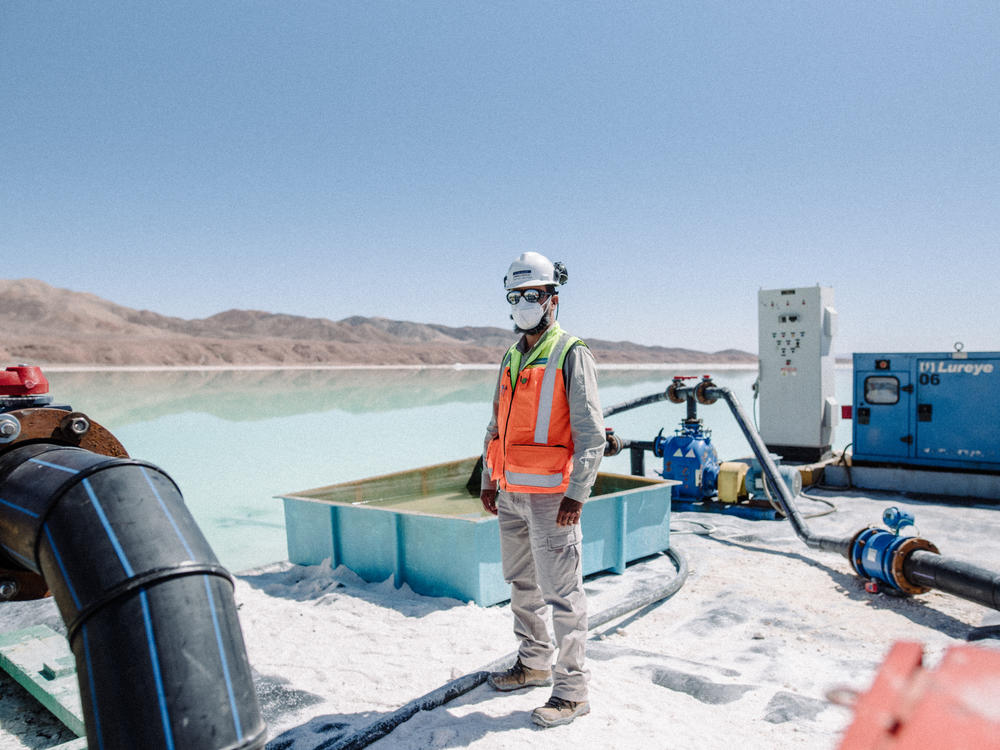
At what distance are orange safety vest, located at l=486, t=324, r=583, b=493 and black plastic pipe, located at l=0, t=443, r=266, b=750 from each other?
1.52m

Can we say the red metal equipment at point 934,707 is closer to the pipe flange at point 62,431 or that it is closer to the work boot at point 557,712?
the pipe flange at point 62,431

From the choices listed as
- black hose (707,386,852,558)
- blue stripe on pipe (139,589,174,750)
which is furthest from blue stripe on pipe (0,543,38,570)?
Result: black hose (707,386,852,558)

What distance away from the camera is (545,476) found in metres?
2.90

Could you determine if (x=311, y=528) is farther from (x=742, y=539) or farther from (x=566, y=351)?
(x=742, y=539)

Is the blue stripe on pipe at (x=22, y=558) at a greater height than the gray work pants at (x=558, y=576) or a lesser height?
greater

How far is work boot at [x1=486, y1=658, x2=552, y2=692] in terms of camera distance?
3139 mm

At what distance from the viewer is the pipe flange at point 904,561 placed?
4629 mm

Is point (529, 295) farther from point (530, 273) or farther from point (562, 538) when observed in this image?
point (562, 538)

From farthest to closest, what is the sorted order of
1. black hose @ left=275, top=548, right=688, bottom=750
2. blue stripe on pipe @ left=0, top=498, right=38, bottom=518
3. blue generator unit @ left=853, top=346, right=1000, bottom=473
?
blue generator unit @ left=853, top=346, right=1000, bottom=473, black hose @ left=275, top=548, right=688, bottom=750, blue stripe on pipe @ left=0, top=498, right=38, bottom=518

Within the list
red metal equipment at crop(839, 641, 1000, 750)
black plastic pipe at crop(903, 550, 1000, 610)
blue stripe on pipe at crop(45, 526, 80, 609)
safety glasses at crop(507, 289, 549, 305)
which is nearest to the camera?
red metal equipment at crop(839, 641, 1000, 750)

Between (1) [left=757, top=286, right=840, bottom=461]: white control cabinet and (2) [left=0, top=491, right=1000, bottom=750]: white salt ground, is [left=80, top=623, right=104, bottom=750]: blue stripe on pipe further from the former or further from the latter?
(1) [left=757, top=286, right=840, bottom=461]: white control cabinet

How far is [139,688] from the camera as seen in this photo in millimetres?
1388

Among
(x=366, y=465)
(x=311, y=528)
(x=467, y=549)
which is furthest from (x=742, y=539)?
(x=366, y=465)

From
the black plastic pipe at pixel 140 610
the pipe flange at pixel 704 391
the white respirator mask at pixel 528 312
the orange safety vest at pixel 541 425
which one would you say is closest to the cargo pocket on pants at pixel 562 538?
the orange safety vest at pixel 541 425
